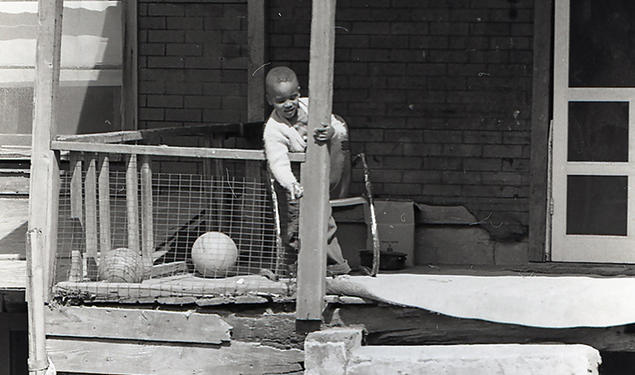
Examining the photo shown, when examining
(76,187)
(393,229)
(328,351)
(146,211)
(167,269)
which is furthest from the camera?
(393,229)

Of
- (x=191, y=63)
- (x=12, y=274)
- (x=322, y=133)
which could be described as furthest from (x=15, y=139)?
(x=322, y=133)

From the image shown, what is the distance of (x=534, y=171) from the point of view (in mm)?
8508

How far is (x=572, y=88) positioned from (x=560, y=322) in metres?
2.76

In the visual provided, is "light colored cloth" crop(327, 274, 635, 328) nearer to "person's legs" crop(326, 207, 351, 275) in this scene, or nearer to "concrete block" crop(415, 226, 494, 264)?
"person's legs" crop(326, 207, 351, 275)

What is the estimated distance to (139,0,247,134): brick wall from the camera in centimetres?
884

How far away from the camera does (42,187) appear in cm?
655

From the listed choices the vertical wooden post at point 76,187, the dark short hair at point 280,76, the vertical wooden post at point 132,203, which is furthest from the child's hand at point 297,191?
the vertical wooden post at point 76,187

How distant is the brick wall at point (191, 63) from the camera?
8844 millimetres

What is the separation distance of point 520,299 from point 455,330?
459 mm

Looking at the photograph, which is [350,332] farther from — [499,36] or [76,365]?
[499,36]

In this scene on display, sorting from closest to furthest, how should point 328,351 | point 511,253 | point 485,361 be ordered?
1. point 485,361
2. point 328,351
3. point 511,253

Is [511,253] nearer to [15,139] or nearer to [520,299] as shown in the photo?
[520,299]

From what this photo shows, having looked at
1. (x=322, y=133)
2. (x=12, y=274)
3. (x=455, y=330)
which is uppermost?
(x=322, y=133)

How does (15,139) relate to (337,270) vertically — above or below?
above
